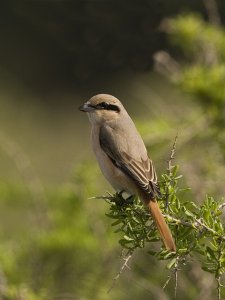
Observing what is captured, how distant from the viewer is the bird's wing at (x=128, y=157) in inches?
115

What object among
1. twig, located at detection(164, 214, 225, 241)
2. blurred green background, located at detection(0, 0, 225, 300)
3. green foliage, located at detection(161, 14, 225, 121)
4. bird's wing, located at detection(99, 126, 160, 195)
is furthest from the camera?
green foliage, located at detection(161, 14, 225, 121)

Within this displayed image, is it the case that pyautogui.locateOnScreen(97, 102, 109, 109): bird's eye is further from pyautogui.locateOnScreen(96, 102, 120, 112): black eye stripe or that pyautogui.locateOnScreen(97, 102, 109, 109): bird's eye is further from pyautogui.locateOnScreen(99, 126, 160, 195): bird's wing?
pyautogui.locateOnScreen(99, 126, 160, 195): bird's wing

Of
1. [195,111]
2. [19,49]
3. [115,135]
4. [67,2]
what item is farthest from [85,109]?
[19,49]

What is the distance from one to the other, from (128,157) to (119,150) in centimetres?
9

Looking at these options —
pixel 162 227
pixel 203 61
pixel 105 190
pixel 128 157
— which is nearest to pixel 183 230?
pixel 162 227

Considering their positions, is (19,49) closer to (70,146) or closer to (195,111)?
(70,146)

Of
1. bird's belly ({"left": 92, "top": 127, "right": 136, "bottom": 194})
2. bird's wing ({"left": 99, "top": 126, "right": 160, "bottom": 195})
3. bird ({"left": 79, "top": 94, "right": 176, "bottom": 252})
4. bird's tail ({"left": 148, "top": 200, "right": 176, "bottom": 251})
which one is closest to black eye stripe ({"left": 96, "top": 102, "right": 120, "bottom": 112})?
bird ({"left": 79, "top": 94, "right": 176, "bottom": 252})

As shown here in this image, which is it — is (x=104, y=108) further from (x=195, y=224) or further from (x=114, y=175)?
(x=195, y=224)

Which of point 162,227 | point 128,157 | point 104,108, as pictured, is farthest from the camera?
point 104,108

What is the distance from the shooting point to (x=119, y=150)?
10.5ft

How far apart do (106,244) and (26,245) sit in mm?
409

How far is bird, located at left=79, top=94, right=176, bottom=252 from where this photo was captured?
296cm

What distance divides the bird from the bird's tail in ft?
0.64

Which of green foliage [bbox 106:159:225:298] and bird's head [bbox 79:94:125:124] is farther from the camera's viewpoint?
bird's head [bbox 79:94:125:124]
